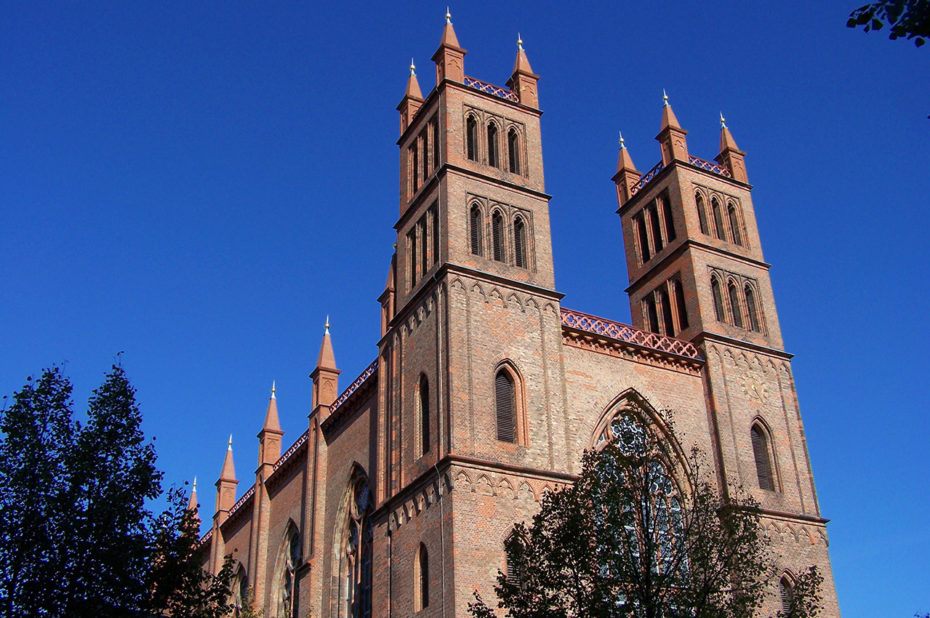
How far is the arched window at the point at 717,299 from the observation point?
109 feet

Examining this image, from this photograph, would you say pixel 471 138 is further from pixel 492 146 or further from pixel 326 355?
pixel 326 355

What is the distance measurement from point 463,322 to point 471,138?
760 cm

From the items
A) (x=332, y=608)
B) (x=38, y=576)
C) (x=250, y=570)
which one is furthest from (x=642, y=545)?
(x=250, y=570)

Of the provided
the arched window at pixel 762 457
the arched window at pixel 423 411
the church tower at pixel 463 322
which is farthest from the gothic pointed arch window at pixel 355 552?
the arched window at pixel 762 457

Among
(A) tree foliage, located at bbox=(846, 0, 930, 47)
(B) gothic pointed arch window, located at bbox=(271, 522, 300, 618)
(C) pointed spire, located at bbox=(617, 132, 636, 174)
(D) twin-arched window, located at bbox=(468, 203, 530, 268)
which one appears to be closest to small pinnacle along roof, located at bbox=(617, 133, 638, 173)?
(C) pointed spire, located at bbox=(617, 132, 636, 174)

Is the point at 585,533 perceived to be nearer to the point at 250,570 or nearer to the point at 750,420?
the point at 750,420

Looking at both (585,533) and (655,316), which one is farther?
(655,316)

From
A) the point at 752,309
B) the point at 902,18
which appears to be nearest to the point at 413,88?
the point at 752,309

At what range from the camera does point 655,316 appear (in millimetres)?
Result: 35156

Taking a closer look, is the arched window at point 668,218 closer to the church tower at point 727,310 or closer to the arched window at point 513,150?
the church tower at point 727,310

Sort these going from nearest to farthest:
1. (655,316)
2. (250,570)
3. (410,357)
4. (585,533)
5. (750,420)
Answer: (585,533) < (410,357) < (750,420) < (655,316) < (250,570)

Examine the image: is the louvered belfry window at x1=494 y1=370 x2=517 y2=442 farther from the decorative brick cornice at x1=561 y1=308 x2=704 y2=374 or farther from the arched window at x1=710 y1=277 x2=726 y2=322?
the arched window at x1=710 y1=277 x2=726 y2=322

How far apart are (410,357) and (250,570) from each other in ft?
53.0

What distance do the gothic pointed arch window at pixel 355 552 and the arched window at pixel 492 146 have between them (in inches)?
440
